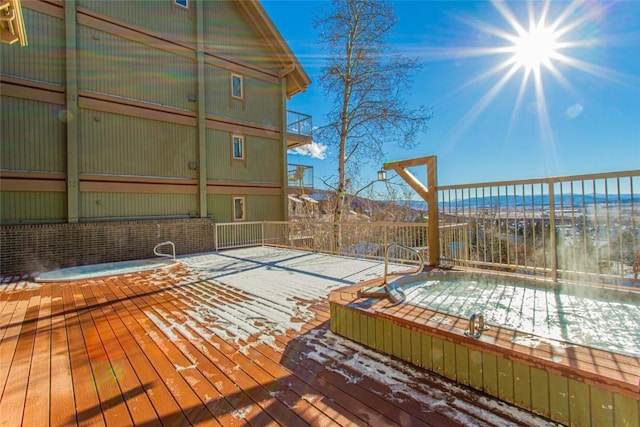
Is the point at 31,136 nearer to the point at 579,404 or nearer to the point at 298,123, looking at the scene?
the point at 298,123

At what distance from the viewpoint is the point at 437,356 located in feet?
7.35

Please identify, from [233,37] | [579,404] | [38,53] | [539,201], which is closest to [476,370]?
[579,404]

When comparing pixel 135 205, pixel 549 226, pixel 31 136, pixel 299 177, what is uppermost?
pixel 31 136

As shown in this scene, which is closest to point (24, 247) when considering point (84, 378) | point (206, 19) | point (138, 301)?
point (138, 301)

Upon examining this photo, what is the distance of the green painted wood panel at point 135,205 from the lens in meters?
8.14

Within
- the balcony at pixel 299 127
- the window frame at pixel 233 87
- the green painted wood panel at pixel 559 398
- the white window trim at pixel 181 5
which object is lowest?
the green painted wood panel at pixel 559 398

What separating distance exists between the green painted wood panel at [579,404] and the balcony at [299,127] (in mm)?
12277

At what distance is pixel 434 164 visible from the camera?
4.78 m

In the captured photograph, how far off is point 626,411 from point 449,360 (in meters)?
0.88

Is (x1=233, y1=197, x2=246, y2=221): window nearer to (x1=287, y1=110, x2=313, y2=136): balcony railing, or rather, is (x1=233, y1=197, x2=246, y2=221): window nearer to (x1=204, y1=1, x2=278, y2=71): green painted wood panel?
(x1=287, y1=110, x2=313, y2=136): balcony railing

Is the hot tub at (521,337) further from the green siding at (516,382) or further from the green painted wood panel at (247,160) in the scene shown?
the green painted wood panel at (247,160)

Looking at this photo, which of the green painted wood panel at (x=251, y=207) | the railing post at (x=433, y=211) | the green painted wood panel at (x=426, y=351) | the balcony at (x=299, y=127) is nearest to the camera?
the green painted wood panel at (x=426, y=351)

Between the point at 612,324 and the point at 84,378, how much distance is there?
4228 millimetres

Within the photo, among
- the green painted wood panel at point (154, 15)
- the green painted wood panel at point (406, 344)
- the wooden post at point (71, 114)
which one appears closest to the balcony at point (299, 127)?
the green painted wood panel at point (154, 15)
